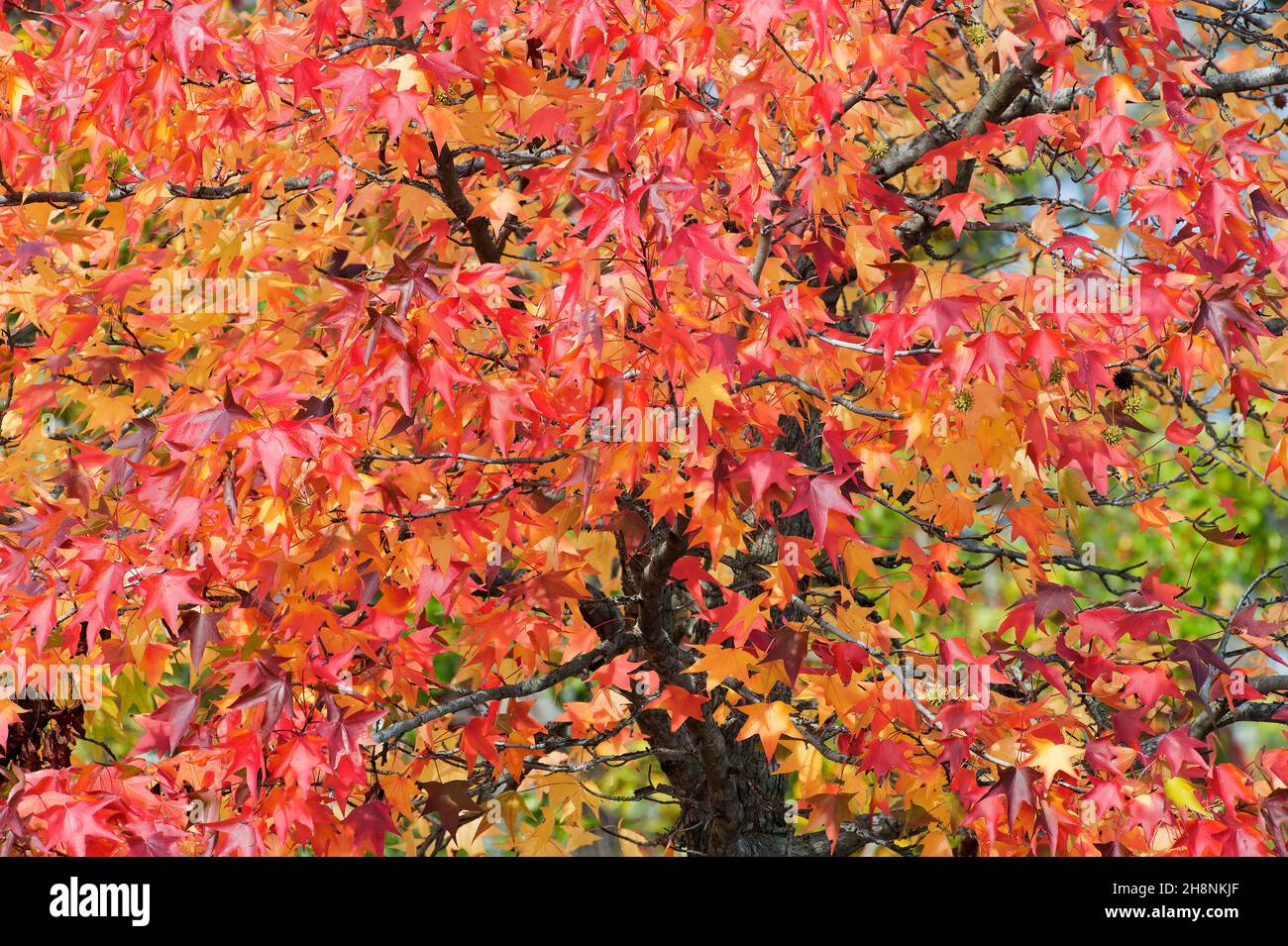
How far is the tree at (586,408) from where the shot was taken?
3264mm

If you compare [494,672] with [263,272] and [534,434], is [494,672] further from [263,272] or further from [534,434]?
[263,272]

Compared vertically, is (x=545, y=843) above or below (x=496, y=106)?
below

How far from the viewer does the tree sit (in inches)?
128

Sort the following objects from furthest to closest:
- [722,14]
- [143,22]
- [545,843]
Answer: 1. [545,843]
2. [722,14]
3. [143,22]

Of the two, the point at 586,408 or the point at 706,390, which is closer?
the point at 706,390

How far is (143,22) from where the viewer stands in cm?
336

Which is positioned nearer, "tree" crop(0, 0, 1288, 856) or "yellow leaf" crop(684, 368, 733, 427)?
"yellow leaf" crop(684, 368, 733, 427)

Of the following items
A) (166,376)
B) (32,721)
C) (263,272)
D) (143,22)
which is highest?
(143,22)

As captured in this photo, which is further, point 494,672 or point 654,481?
point 494,672

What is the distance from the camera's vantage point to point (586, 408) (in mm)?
3461

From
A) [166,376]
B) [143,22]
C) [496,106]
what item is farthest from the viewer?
[496,106]

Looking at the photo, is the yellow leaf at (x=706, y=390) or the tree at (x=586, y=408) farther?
the tree at (x=586, y=408)

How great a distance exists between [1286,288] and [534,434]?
2817mm
